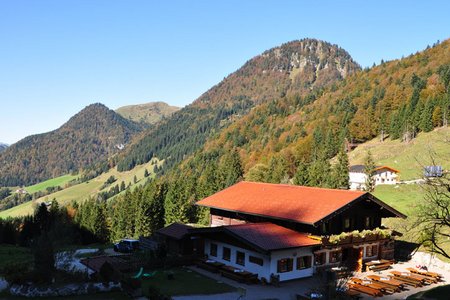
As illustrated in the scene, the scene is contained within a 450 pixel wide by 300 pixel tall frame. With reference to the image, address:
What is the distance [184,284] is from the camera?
31.9 m

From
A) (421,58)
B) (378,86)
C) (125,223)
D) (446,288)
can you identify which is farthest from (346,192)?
(421,58)

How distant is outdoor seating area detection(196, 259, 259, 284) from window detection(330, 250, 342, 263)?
7.97m

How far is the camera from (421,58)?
194875mm

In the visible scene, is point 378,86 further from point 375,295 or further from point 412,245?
point 375,295

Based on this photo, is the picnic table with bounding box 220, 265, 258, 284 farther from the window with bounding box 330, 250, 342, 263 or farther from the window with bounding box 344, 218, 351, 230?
the window with bounding box 344, 218, 351, 230

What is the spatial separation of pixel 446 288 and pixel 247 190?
77.7 ft

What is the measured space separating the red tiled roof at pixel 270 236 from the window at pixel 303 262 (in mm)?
1501

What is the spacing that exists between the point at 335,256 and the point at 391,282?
631 centimetres

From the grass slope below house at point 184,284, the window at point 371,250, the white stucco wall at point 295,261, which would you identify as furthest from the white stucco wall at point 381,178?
the grass slope below house at point 184,284

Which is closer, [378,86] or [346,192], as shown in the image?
[346,192]

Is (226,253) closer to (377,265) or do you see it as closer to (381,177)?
(377,265)

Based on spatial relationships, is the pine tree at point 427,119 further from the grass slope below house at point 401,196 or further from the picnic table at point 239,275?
the picnic table at point 239,275

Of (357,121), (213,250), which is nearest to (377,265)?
(213,250)

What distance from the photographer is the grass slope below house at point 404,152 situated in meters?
89.6
